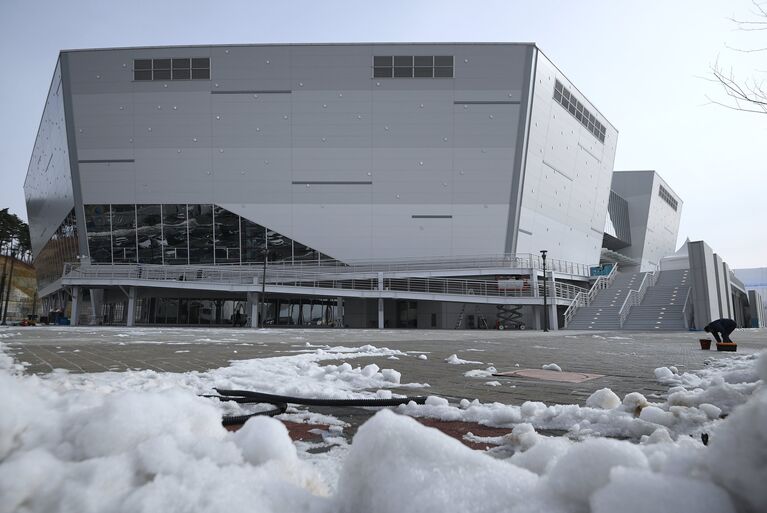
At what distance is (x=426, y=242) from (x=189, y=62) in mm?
25313

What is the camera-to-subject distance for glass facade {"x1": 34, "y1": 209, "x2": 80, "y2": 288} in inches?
1665

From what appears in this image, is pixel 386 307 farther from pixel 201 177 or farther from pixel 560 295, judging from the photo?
pixel 201 177

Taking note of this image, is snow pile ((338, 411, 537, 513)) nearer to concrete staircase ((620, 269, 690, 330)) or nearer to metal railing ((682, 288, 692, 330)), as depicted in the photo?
concrete staircase ((620, 269, 690, 330))

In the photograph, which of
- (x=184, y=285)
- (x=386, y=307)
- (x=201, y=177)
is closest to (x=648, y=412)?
(x=184, y=285)

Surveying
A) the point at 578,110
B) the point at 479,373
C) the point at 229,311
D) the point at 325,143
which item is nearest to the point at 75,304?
the point at 229,311

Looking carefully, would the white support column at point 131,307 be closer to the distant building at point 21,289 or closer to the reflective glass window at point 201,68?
the reflective glass window at point 201,68

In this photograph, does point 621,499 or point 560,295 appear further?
point 560,295

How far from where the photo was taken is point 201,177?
38.7m

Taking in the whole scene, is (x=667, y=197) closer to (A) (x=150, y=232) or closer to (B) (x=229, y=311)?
(B) (x=229, y=311)

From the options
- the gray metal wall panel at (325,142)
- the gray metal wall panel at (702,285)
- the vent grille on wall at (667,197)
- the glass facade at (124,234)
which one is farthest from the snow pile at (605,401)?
the vent grille on wall at (667,197)

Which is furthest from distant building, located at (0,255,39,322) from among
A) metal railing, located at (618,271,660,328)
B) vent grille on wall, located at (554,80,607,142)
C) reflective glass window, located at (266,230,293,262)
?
metal railing, located at (618,271,660,328)

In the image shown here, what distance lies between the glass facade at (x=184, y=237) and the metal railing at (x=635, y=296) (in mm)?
22533

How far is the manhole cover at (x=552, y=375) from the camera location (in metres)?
5.00

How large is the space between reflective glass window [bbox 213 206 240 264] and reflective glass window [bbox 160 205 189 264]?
9.34 ft
